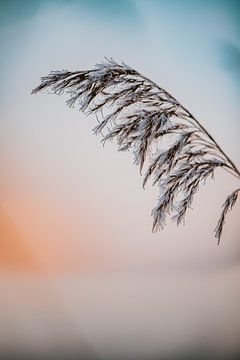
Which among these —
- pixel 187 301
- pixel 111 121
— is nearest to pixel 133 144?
pixel 111 121

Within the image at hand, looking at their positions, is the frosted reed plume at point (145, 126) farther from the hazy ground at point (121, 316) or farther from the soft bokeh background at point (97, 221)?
the hazy ground at point (121, 316)

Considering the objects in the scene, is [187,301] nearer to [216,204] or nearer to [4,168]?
[216,204]

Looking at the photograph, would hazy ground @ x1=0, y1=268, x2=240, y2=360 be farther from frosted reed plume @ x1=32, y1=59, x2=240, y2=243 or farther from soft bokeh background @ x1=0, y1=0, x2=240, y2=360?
frosted reed plume @ x1=32, y1=59, x2=240, y2=243

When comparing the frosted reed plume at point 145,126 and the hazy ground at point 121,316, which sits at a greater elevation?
the frosted reed plume at point 145,126

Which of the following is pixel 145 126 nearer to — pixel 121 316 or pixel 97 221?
pixel 97 221

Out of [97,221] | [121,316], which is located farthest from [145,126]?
[121,316]

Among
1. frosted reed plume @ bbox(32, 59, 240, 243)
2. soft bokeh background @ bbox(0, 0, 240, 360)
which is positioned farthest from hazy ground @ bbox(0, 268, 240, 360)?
frosted reed plume @ bbox(32, 59, 240, 243)

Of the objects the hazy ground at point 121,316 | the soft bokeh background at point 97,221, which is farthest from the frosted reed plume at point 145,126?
the hazy ground at point 121,316
